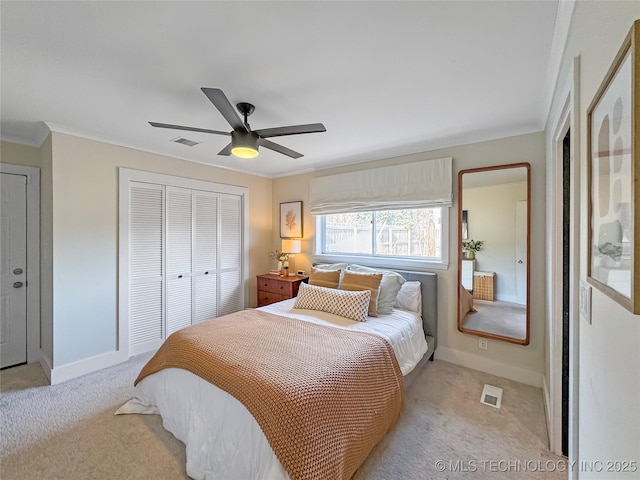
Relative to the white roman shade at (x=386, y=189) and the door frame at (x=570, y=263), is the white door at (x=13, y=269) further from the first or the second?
the door frame at (x=570, y=263)

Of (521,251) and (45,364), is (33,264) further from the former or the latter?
(521,251)

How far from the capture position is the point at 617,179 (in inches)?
25.9

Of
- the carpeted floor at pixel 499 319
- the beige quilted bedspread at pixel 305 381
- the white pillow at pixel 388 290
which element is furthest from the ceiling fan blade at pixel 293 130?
the carpeted floor at pixel 499 319

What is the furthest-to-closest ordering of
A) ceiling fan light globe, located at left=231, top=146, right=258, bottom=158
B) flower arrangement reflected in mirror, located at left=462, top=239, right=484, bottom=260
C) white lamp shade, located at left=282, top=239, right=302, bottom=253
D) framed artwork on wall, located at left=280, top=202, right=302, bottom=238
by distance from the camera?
framed artwork on wall, located at left=280, top=202, right=302, bottom=238
white lamp shade, located at left=282, top=239, right=302, bottom=253
flower arrangement reflected in mirror, located at left=462, top=239, right=484, bottom=260
ceiling fan light globe, located at left=231, top=146, right=258, bottom=158

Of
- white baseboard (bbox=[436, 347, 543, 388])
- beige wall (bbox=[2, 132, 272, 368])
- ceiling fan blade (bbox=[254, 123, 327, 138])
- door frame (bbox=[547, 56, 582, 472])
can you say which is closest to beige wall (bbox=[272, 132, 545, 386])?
white baseboard (bbox=[436, 347, 543, 388])

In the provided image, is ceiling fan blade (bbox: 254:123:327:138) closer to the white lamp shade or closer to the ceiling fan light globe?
the ceiling fan light globe

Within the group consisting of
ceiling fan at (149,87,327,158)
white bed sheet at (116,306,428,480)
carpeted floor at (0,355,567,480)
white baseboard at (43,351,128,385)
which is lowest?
carpeted floor at (0,355,567,480)

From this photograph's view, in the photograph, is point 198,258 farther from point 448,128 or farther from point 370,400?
point 448,128

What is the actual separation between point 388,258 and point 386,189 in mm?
865

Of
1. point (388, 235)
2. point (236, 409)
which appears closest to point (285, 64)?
point (236, 409)

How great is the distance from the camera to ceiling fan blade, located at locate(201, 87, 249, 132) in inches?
58.1

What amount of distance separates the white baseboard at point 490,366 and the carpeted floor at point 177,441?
Answer: 0.30 feet

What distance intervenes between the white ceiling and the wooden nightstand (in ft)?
6.73

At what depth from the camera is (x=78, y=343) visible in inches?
109
